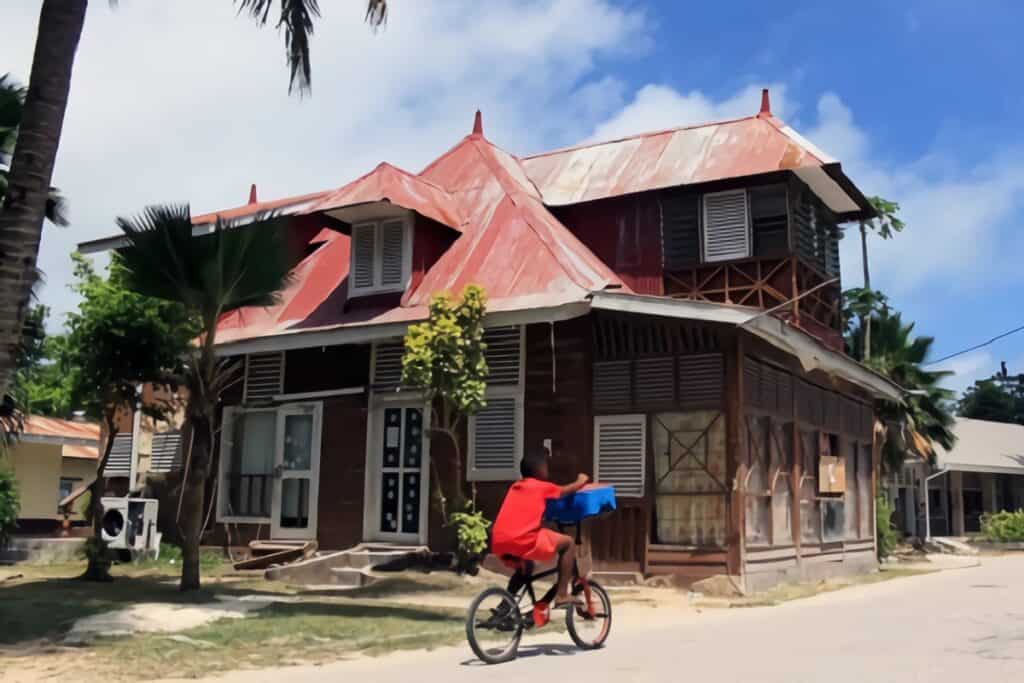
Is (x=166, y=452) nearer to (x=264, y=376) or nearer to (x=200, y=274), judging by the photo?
(x=264, y=376)

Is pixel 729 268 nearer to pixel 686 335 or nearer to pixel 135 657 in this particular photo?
pixel 686 335

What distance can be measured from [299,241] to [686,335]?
908 cm

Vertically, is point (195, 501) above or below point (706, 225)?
below

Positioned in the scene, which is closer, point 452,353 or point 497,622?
point 497,622

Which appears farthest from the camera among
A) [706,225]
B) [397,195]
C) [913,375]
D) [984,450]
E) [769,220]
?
[984,450]

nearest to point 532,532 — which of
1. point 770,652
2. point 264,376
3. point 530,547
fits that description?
point 530,547

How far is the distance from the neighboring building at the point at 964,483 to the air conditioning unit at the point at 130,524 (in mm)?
26248

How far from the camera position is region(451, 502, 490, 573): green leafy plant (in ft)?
50.6

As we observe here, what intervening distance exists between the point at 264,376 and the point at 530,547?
11.6 metres

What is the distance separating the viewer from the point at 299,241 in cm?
2106

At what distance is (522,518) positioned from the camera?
8539 millimetres

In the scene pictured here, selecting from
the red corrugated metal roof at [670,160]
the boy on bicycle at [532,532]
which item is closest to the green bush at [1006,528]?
the red corrugated metal roof at [670,160]

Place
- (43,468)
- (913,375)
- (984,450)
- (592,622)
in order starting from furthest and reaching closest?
(984,450), (913,375), (43,468), (592,622)

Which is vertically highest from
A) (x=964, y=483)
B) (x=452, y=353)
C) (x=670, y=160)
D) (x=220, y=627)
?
(x=670, y=160)
